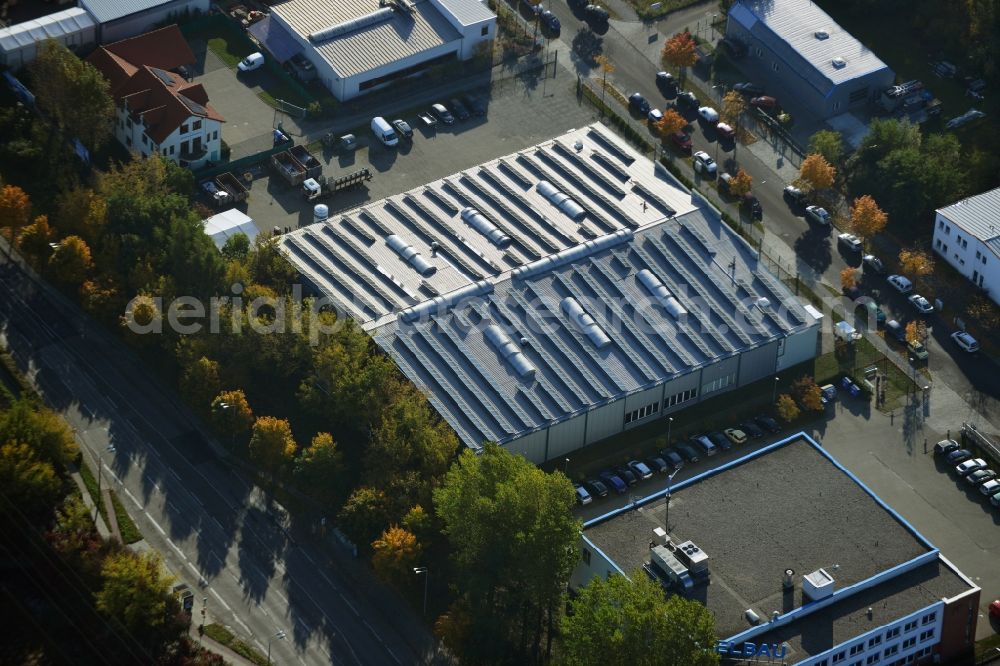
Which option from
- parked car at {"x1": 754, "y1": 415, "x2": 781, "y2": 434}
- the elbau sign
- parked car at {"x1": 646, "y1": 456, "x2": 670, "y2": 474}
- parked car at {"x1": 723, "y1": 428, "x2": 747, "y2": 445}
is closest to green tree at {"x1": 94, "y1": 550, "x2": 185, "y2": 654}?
the elbau sign

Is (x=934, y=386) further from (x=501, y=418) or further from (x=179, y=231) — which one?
(x=179, y=231)

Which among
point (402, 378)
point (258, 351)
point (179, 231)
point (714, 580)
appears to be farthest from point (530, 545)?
point (179, 231)

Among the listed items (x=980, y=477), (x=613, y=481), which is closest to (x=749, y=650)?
(x=613, y=481)

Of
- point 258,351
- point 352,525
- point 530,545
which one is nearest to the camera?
point 530,545

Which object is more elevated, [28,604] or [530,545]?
[530,545]

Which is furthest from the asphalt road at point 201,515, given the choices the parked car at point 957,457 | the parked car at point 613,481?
the parked car at point 957,457

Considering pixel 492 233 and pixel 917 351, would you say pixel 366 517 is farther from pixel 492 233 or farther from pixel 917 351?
pixel 917 351

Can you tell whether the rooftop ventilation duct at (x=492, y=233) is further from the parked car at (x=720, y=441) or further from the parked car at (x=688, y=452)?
the parked car at (x=720, y=441)
